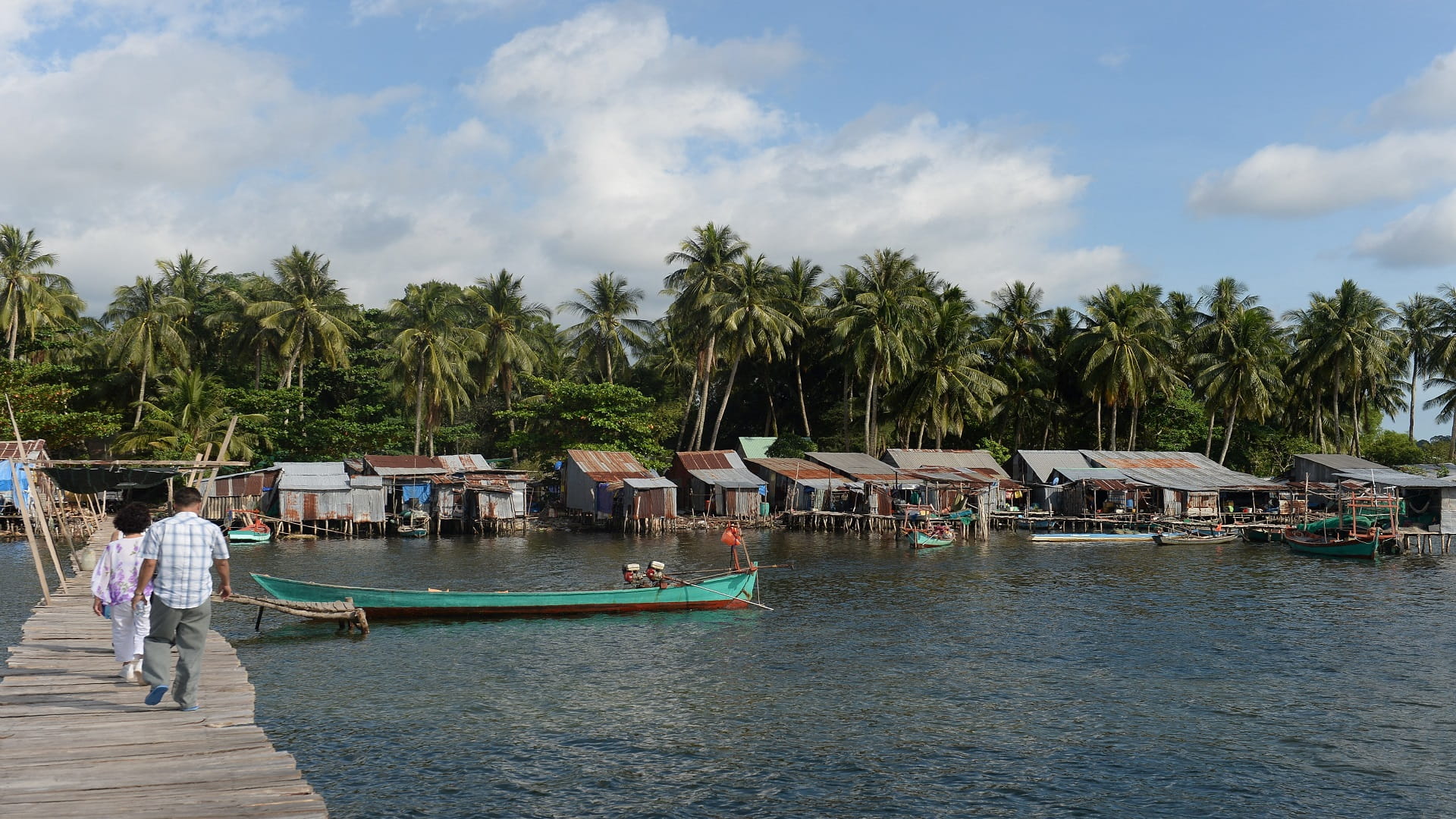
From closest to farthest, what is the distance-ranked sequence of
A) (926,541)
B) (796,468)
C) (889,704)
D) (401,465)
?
(889,704) < (926,541) < (401,465) < (796,468)

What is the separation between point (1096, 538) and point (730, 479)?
1760 centimetres

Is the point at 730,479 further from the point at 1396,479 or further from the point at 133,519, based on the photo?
the point at 133,519

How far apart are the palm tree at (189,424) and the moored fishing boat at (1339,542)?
4528 cm

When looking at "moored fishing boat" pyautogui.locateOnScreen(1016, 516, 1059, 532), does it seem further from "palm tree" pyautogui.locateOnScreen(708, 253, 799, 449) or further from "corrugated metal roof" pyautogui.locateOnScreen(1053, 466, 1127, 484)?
"palm tree" pyautogui.locateOnScreen(708, 253, 799, 449)

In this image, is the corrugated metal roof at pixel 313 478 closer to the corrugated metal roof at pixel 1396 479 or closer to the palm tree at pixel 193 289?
the palm tree at pixel 193 289

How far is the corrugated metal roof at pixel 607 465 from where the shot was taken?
52.9 m

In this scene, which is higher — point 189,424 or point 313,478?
point 189,424

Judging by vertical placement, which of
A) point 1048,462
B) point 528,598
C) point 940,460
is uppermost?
point 940,460

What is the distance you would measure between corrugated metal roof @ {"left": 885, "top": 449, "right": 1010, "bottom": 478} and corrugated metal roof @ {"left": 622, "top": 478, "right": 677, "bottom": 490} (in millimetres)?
13703

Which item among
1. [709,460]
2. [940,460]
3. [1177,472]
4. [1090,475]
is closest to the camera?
[709,460]

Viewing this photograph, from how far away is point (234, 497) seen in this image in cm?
4709

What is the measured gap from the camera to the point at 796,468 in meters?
56.2

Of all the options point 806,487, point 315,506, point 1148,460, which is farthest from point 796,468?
point 315,506

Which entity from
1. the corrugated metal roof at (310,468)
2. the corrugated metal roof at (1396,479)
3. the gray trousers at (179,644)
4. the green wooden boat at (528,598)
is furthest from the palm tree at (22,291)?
the corrugated metal roof at (1396,479)
